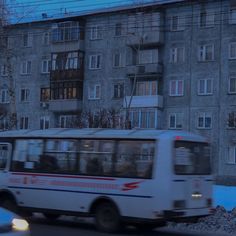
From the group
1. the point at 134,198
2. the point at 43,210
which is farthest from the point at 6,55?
the point at 134,198

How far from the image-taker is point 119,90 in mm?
53938

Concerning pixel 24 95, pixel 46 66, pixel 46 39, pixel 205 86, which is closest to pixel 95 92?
pixel 46 66

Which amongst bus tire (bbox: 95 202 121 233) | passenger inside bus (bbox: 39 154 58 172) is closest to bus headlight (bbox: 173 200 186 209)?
bus tire (bbox: 95 202 121 233)

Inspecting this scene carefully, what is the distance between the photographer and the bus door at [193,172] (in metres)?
14.1

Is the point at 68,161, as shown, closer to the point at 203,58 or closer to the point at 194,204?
the point at 194,204

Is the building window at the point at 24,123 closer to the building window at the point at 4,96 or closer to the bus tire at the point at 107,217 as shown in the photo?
the building window at the point at 4,96

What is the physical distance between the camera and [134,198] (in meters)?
14.1

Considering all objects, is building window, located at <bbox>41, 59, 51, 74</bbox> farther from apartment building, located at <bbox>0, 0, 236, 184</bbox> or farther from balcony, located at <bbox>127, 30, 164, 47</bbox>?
balcony, located at <bbox>127, 30, 164, 47</bbox>

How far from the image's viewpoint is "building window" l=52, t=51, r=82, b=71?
5638cm

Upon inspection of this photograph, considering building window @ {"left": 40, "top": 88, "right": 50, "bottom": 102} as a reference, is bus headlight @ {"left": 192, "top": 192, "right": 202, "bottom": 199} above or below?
below

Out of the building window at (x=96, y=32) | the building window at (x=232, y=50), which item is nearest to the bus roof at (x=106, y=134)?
the building window at (x=232, y=50)

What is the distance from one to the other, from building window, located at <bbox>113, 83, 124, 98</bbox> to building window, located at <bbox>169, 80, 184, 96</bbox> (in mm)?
4854

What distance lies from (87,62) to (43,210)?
4123 centimetres

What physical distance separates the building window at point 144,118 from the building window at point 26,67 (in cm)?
1455
